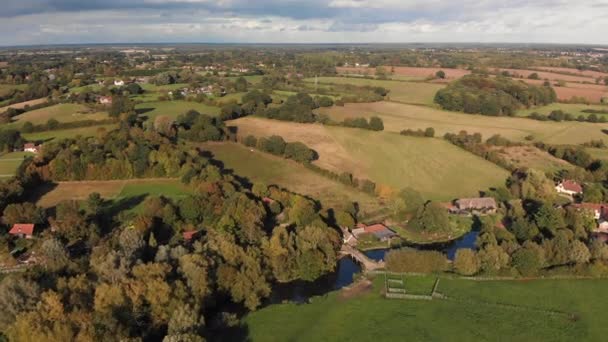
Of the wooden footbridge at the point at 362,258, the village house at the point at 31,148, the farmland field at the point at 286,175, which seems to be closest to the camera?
the wooden footbridge at the point at 362,258

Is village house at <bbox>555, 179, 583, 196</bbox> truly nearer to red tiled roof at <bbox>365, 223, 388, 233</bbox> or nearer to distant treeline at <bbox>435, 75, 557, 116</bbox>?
red tiled roof at <bbox>365, 223, 388, 233</bbox>

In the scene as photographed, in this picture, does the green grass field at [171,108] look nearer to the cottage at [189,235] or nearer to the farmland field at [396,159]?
the farmland field at [396,159]

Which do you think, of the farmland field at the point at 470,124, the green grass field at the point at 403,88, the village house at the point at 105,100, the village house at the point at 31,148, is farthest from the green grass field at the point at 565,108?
the village house at the point at 31,148

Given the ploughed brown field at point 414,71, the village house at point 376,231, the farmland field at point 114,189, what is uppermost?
the ploughed brown field at point 414,71

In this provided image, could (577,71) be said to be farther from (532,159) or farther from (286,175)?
(286,175)

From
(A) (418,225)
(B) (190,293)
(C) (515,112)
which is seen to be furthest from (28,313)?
(C) (515,112)

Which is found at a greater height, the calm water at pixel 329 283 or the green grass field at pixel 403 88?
the green grass field at pixel 403 88

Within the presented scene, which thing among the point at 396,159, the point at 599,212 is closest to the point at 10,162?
the point at 396,159
